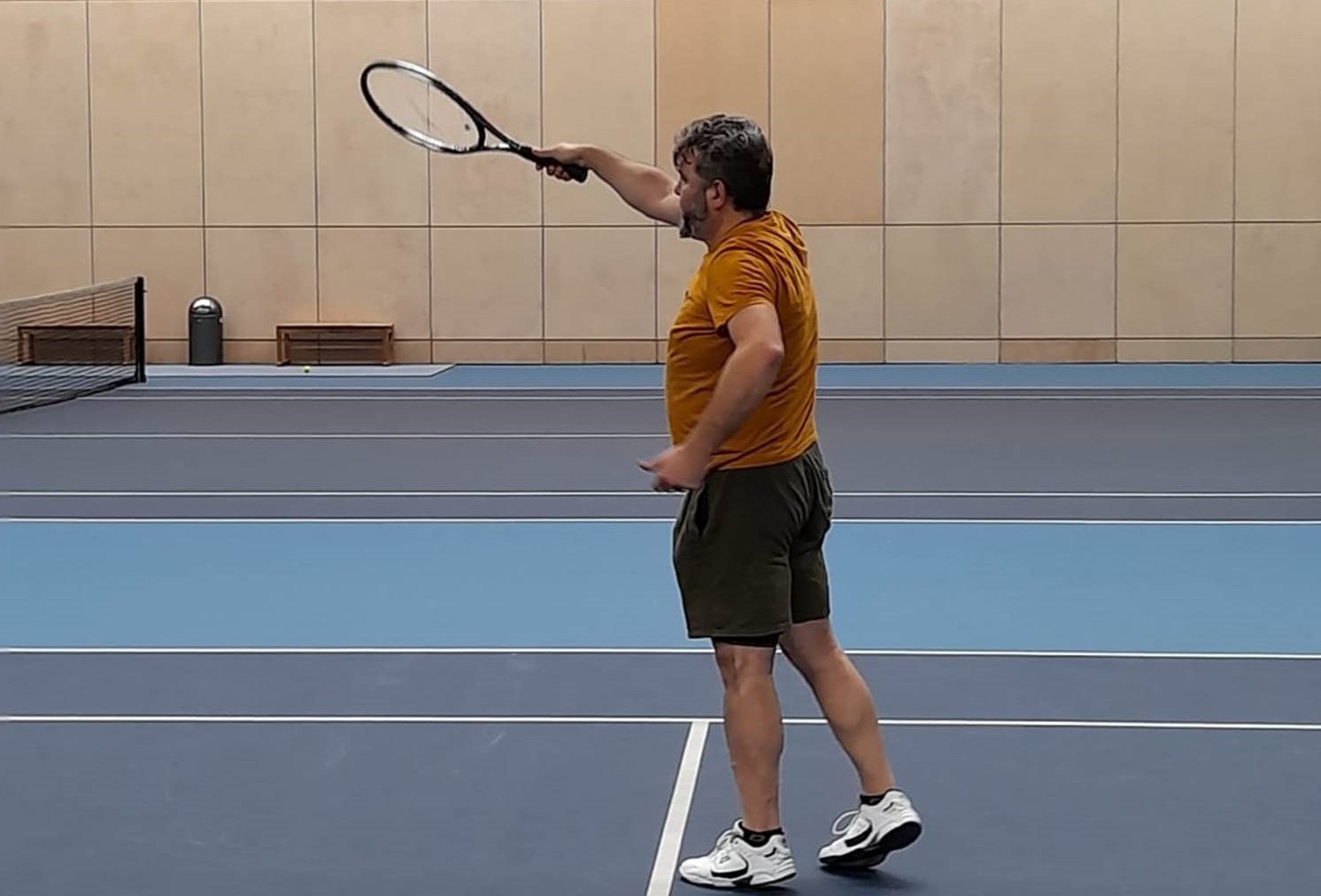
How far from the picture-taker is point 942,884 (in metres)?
4.93

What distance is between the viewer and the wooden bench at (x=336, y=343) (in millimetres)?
22844

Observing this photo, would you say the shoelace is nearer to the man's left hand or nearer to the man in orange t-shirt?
the man in orange t-shirt

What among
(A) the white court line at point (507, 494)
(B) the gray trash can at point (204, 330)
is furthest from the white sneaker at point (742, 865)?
(B) the gray trash can at point (204, 330)

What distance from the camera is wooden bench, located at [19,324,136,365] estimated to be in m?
22.2

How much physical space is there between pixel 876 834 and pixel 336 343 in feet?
60.7

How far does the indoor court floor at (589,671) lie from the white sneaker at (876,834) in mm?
70

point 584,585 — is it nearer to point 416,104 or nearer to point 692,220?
point 416,104

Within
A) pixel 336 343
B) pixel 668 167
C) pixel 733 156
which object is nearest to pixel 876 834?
pixel 733 156

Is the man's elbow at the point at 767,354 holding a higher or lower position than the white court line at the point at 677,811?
higher

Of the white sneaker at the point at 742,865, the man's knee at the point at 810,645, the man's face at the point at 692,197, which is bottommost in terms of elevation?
the white sneaker at the point at 742,865

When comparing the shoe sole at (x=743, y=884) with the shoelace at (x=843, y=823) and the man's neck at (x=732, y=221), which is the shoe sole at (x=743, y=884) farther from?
the man's neck at (x=732, y=221)

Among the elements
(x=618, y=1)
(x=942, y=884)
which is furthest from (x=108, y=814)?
(x=618, y=1)

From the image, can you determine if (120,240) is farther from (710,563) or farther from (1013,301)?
(710,563)

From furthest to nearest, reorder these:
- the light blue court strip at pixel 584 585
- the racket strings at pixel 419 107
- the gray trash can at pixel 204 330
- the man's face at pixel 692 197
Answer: the gray trash can at pixel 204 330 < the light blue court strip at pixel 584 585 < the racket strings at pixel 419 107 < the man's face at pixel 692 197
